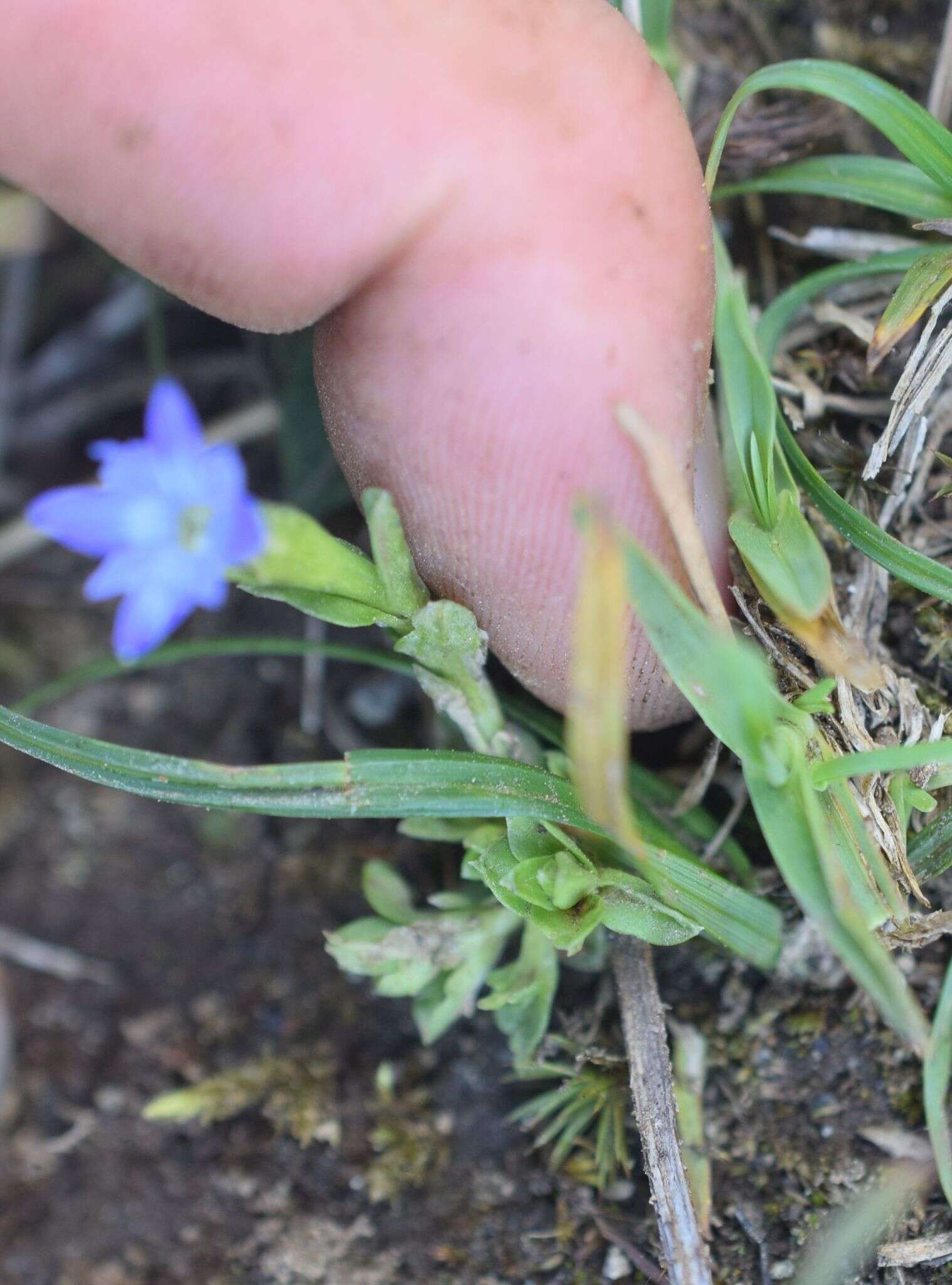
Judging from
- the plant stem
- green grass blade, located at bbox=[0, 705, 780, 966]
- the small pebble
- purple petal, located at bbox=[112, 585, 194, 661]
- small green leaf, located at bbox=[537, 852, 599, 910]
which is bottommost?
the small pebble

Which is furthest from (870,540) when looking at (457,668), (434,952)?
(434,952)

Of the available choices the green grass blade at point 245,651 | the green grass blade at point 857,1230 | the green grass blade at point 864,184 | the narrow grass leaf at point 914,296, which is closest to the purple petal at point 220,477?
the green grass blade at point 245,651

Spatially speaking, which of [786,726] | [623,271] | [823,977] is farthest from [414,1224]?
[623,271]

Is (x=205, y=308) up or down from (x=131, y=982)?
up

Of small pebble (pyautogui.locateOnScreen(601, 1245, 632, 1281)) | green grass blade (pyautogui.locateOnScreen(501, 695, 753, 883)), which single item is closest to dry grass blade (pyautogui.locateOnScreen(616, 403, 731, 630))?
green grass blade (pyautogui.locateOnScreen(501, 695, 753, 883))

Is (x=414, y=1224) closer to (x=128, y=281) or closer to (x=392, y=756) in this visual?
(x=392, y=756)

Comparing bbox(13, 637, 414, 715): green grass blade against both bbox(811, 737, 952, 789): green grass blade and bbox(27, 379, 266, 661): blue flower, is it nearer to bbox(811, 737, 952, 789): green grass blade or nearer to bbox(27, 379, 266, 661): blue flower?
bbox(27, 379, 266, 661): blue flower
